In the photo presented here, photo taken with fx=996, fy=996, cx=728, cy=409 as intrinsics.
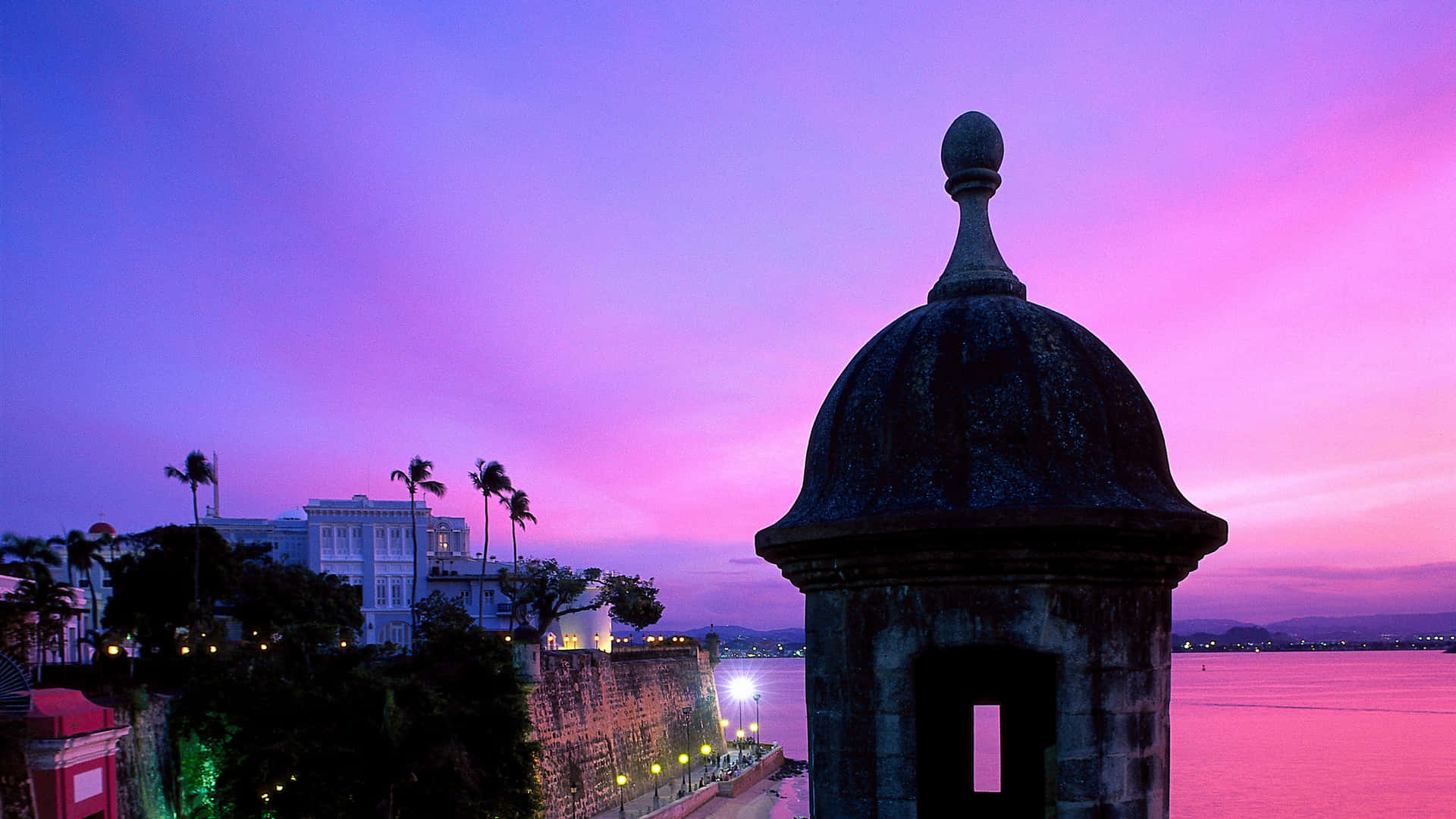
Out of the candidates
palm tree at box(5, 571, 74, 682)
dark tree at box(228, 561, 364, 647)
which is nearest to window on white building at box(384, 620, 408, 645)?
dark tree at box(228, 561, 364, 647)

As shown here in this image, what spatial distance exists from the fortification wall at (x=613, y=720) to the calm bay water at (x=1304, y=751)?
5.79 meters

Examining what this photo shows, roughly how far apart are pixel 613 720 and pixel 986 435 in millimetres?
38130

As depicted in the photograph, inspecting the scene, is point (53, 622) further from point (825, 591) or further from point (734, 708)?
point (734, 708)

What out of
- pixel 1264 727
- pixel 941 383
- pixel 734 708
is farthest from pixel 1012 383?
pixel 734 708

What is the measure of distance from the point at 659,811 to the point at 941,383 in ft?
109

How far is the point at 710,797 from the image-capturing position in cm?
4091

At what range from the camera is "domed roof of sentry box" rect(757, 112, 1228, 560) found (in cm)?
364

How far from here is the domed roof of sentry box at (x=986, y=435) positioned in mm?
3641

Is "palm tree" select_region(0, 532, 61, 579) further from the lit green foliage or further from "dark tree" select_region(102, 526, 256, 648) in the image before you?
the lit green foliage

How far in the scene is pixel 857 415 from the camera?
4062mm

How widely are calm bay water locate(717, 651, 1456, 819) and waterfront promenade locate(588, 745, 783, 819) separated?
1.60 metres

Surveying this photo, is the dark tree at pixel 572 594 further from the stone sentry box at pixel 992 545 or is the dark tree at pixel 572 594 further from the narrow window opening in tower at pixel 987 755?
the stone sentry box at pixel 992 545

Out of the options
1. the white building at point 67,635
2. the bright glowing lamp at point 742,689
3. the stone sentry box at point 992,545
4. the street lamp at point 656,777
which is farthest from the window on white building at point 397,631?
the stone sentry box at point 992,545

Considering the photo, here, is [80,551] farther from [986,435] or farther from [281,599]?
[986,435]
